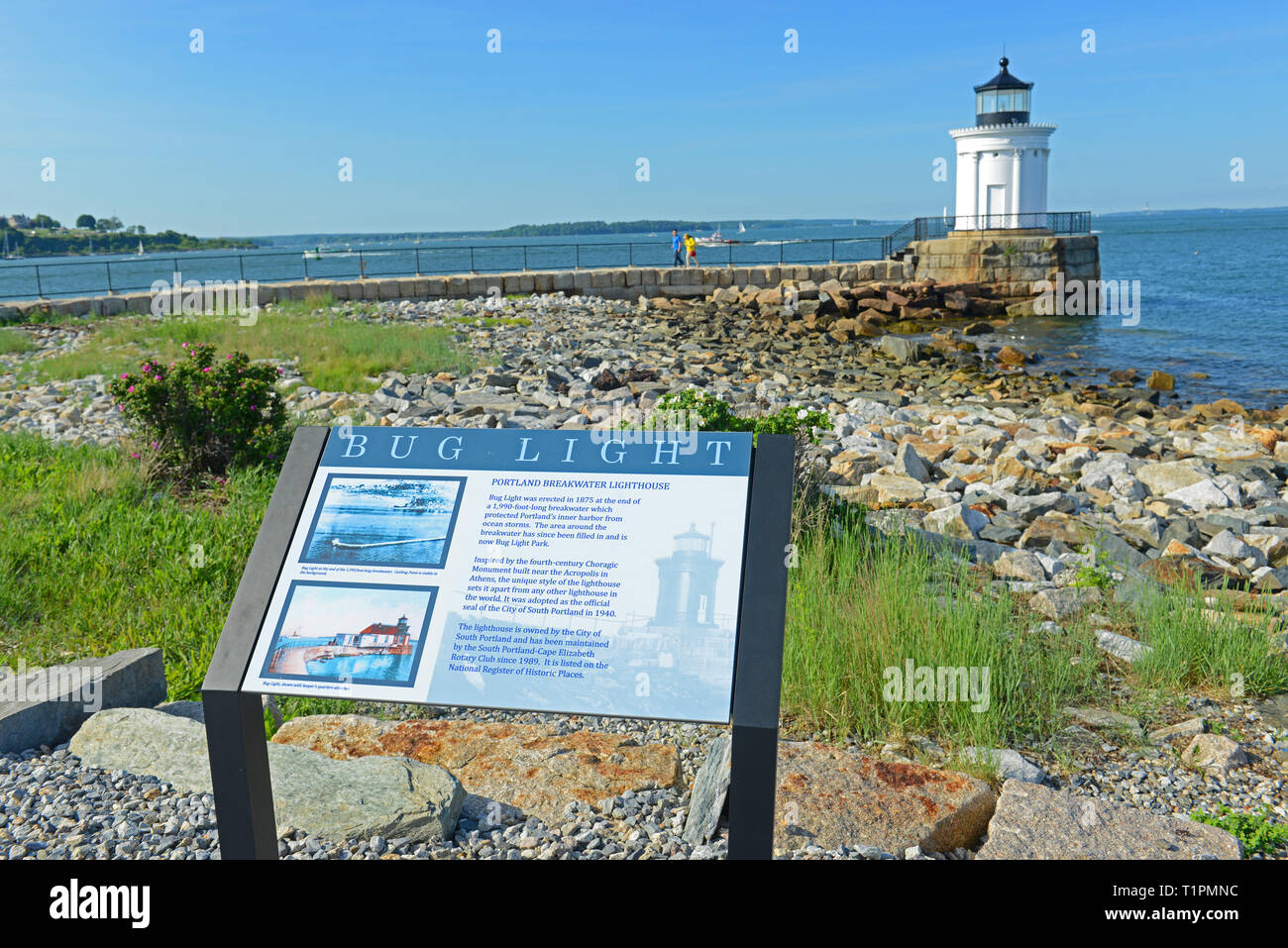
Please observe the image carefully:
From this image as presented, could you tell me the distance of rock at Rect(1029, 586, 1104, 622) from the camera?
5.81 m

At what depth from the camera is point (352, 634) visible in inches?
116

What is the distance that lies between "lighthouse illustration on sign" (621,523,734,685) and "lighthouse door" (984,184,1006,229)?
36430mm

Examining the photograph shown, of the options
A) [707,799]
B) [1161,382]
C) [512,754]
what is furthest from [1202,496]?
[1161,382]

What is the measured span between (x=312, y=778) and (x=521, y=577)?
1.51 m

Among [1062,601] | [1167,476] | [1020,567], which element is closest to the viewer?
[1062,601]

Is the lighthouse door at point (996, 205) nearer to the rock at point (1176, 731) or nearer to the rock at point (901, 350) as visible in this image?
the rock at point (901, 350)

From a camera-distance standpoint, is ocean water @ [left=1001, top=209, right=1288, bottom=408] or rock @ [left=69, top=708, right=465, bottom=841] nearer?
rock @ [left=69, top=708, right=465, bottom=841]

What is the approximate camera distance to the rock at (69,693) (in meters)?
4.36

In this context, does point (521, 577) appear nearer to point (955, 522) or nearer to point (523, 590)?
point (523, 590)

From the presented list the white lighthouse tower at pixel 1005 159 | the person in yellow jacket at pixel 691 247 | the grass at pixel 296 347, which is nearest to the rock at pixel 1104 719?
the grass at pixel 296 347

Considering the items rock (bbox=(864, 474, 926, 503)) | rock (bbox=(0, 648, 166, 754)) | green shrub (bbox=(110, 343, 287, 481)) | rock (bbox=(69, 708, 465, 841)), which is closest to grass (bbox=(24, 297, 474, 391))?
green shrub (bbox=(110, 343, 287, 481))

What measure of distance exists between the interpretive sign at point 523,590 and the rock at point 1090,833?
1320 mm

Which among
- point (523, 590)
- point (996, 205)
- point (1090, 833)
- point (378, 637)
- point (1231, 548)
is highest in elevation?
point (996, 205)

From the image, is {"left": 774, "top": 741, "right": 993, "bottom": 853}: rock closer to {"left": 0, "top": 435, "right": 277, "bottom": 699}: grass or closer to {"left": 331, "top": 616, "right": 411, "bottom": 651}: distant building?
{"left": 331, "top": 616, "right": 411, "bottom": 651}: distant building
